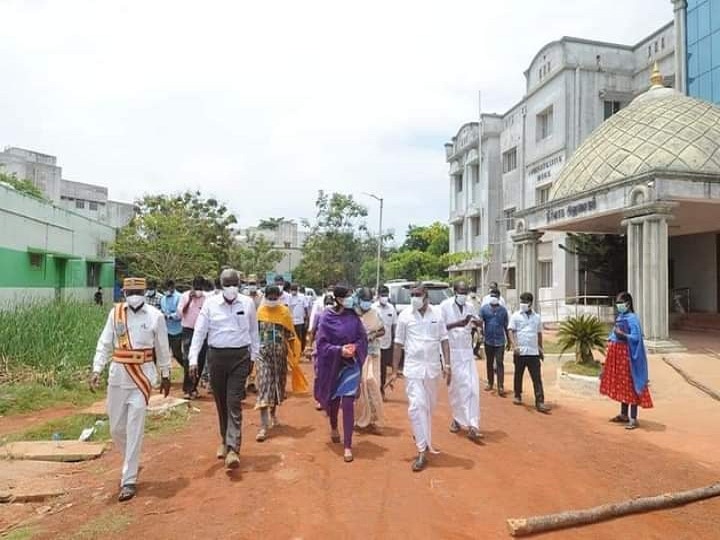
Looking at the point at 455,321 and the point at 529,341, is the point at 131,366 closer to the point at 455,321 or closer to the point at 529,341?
the point at 455,321

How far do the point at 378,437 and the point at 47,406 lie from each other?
5.28 m

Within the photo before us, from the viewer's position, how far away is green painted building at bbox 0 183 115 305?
18531 mm

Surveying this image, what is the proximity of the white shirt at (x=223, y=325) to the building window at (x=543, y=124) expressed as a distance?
2399 centimetres

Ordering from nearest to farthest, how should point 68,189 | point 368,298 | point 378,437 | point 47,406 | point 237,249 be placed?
point 378,437, point 368,298, point 47,406, point 237,249, point 68,189

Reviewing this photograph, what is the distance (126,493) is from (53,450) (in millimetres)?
1962

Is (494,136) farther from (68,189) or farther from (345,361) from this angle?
(68,189)

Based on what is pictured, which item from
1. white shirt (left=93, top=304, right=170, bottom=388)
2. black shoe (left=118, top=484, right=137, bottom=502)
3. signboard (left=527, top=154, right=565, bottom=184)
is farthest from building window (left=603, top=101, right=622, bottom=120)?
black shoe (left=118, top=484, right=137, bottom=502)

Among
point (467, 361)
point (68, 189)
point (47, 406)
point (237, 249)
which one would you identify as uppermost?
point (68, 189)

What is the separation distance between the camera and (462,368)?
7074 millimetres

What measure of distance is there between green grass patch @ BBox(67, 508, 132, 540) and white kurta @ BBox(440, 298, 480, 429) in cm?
380

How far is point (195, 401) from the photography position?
876 cm

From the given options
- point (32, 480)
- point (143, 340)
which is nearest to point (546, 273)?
point (143, 340)

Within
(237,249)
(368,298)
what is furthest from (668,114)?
(237,249)

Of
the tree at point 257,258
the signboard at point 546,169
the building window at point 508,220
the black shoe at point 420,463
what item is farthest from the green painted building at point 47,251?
the building window at point 508,220
